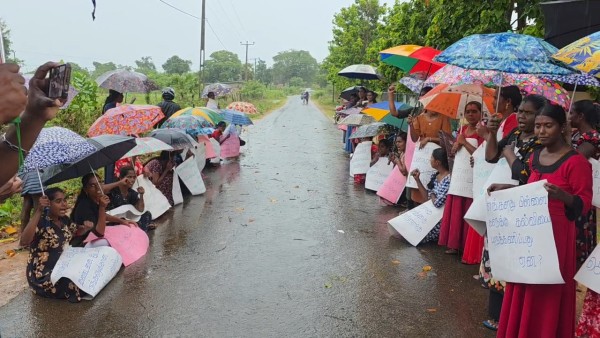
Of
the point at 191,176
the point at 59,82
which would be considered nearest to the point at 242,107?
the point at 191,176

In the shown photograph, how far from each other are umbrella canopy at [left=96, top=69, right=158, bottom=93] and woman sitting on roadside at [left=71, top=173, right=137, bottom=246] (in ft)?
12.7

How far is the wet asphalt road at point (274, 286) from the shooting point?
408 cm

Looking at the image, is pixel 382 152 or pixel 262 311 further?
pixel 382 152

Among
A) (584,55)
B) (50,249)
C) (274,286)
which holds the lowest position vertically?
(274,286)

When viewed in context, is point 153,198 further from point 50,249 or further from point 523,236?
point 523,236

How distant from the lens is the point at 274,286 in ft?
16.1

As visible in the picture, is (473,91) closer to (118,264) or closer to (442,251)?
(442,251)

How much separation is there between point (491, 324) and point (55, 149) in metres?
4.08

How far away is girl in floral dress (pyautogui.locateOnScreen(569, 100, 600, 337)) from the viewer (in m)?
3.51

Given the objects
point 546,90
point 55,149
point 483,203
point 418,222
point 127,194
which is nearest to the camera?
point 483,203

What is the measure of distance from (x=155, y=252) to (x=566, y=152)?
14.8 feet

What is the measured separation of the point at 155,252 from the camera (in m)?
5.87

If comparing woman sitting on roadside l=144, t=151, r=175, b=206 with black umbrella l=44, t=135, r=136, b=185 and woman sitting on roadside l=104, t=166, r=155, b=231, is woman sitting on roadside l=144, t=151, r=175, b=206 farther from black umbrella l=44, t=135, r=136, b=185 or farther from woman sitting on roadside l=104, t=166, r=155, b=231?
black umbrella l=44, t=135, r=136, b=185

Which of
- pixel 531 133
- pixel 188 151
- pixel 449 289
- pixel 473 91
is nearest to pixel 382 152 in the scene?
pixel 473 91
